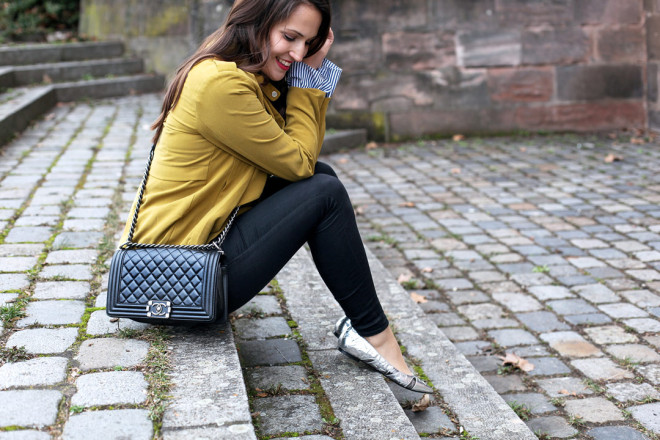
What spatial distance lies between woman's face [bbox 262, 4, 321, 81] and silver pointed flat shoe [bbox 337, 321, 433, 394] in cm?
98

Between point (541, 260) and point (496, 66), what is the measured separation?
3993 millimetres

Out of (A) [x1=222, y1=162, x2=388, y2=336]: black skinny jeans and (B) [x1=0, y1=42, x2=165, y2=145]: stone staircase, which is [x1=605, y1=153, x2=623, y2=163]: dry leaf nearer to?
(A) [x1=222, y1=162, x2=388, y2=336]: black skinny jeans

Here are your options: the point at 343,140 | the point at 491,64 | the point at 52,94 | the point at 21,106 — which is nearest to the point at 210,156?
the point at 21,106

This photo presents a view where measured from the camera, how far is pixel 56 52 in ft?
32.0

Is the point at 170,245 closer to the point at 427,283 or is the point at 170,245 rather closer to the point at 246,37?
the point at 246,37

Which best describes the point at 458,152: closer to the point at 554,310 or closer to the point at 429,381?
the point at 554,310

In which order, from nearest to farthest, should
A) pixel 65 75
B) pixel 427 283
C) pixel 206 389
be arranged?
pixel 206 389, pixel 427 283, pixel 65 75

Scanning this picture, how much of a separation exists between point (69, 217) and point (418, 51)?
4.71 m

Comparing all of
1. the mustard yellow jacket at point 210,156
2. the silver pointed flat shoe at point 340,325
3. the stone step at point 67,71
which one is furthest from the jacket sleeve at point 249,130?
the stone step at point 67,71

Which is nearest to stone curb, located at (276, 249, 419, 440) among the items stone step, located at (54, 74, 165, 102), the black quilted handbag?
the black quilted handbag

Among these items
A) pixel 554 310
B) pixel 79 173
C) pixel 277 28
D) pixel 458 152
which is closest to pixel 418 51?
pixel 458 152

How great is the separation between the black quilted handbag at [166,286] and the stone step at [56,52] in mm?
7568

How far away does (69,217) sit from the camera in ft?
13.9

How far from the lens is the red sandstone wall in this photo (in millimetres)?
7891
